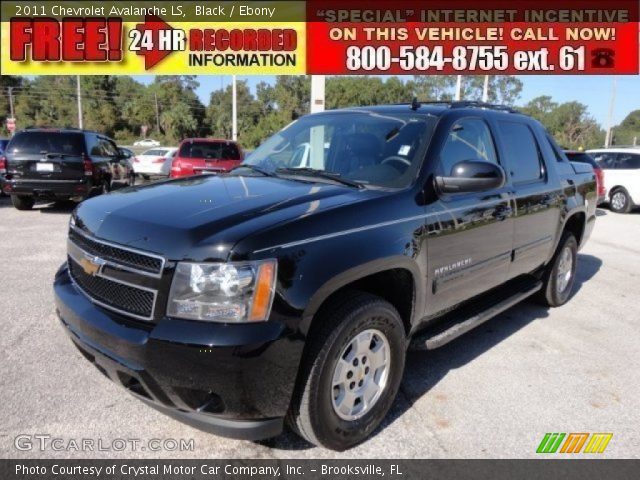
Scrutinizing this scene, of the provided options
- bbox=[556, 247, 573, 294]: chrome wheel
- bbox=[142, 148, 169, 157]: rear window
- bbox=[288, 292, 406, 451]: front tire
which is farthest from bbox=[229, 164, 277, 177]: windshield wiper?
bbox=[142, 148, 169, 157]: rear window

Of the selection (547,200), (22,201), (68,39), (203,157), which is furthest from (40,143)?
(547,200)

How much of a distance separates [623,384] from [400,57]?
1133 centimetres

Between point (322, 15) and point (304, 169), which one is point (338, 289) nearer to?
point (304, 169)

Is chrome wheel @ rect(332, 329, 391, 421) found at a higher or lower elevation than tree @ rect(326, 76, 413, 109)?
lower

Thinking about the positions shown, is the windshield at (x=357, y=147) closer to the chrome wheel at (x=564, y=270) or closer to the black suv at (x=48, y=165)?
the chrome wheel at (x=564, y=270)

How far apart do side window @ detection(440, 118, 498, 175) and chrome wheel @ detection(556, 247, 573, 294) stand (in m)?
1.88

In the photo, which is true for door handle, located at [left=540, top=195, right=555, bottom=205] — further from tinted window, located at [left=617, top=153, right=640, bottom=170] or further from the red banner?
tinted window, located at [left=617, top=153, right=640, bottom=170]

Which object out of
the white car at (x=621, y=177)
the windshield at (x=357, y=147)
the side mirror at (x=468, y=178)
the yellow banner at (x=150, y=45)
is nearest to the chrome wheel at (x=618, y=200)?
the white car at (x=621, y=177)

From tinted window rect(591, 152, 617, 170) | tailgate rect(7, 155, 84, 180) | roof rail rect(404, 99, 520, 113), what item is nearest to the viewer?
roof rail rect(404, 99, 520, 113)

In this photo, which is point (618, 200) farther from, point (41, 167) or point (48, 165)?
point (41, 167)

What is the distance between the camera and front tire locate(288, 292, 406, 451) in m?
2.50

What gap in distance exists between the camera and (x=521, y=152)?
4484 mm

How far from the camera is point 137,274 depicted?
2418mm

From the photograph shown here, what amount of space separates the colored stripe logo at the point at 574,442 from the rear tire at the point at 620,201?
43.1 ft
